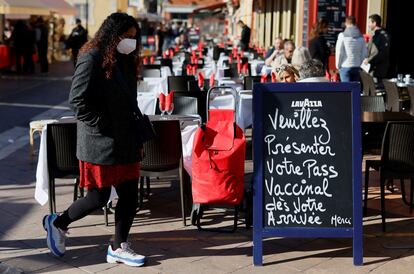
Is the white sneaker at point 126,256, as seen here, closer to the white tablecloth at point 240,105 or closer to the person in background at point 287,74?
the person in background at point 287,74

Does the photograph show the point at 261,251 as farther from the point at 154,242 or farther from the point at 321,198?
the point at 154,242

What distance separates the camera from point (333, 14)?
15.1m

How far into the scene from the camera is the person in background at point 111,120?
4285 mm

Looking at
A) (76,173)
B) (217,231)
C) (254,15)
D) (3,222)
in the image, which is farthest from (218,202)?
(254,15)

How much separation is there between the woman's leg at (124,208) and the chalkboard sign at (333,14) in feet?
36.8

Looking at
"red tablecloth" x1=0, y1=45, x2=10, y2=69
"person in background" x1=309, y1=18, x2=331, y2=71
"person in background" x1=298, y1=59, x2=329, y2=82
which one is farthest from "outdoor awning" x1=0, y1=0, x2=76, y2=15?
"person in background" x1=298, y1=59, x2=329, y2=82

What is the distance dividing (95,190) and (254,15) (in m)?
27.2

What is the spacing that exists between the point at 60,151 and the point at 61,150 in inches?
0.5

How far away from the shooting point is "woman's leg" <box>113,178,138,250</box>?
4543mm

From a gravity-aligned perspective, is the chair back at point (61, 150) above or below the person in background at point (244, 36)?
below

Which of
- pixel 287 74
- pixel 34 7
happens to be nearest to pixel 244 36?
pixel 34 7

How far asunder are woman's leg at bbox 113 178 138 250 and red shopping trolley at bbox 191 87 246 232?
0.58 meters

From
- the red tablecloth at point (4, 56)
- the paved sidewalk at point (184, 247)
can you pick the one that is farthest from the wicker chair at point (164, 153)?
the red tablecloth at point (4, 56)

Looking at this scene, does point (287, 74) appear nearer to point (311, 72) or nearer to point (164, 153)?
point (311, 72)
